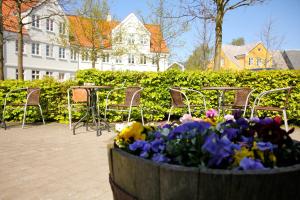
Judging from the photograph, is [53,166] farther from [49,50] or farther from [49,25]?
[49,25]

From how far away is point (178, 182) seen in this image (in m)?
1.09

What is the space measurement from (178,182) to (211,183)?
0.39 feet


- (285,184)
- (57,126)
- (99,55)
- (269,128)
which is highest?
(99,55)

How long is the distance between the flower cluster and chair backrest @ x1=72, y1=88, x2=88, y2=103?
5.71 meters

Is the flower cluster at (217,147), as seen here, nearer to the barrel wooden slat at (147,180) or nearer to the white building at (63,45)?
the barrel wooden slat at (147,180)

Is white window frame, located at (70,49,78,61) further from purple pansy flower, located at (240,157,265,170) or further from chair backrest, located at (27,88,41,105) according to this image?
purple pansy flower, located at (240,157,265,170)

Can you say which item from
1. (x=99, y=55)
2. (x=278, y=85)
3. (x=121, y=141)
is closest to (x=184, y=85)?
(x=278, y=85)

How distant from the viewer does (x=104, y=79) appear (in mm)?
8039

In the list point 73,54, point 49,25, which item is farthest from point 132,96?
point 49,25

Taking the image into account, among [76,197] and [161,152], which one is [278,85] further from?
[161,152]

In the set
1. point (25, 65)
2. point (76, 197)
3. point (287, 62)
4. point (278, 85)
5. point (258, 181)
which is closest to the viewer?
point (258, 181)

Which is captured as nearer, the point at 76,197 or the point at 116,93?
the point at 76,197

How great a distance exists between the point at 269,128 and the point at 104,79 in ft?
22.7

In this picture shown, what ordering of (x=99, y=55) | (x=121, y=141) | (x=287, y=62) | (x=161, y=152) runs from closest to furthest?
1. (x=161, y=152)
2. (x=121, y=141)
3. (x=99, y=55)
4. (x=287, y=62)
